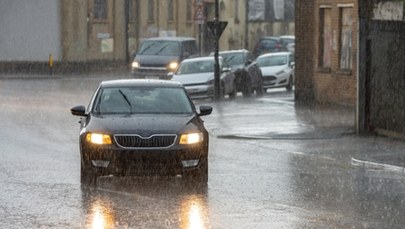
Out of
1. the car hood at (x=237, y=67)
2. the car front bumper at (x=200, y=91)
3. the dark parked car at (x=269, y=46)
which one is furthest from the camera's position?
the dark parked car at (x=269, y=46)

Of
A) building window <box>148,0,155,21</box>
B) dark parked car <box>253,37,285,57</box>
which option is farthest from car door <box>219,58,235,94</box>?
building window <box>148,0,155,21</box>

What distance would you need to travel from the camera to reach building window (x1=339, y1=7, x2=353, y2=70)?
119ft

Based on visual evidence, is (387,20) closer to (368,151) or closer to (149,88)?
(368,151)

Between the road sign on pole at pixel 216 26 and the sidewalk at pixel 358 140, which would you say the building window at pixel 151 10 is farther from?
the sidewalk at pixel 358 140

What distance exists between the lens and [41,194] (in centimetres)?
1667

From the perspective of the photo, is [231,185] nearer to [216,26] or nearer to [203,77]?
[216,26]

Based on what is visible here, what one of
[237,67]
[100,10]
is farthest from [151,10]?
[237,67]

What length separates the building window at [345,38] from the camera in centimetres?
3641

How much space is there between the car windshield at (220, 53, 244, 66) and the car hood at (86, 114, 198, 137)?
2850 cm

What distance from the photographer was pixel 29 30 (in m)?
62.2

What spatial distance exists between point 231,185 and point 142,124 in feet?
4.95

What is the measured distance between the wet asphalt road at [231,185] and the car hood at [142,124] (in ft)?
2.51

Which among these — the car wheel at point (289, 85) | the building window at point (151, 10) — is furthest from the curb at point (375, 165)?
the building window at point (151, 10)

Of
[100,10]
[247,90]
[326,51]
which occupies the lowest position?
[247,90]
